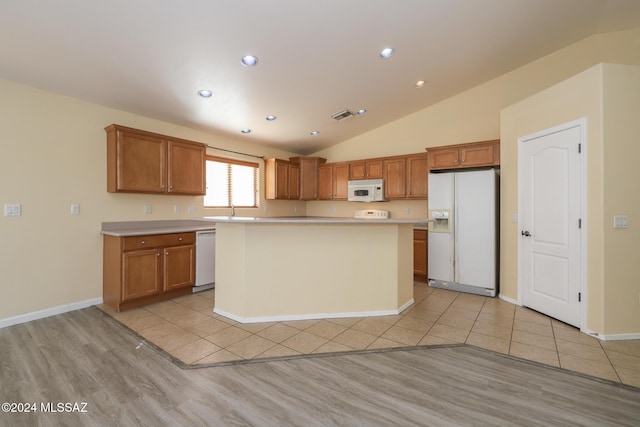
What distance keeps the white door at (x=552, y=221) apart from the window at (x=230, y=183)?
460cm

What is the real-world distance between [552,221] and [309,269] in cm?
287

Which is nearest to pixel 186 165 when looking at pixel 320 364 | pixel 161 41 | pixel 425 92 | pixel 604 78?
pixel 161 41

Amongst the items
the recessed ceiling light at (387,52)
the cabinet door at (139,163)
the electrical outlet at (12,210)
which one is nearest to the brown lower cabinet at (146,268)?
the cabinet door at (139,163)

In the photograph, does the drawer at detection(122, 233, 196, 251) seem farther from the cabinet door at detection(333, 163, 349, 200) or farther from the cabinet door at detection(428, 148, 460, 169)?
the cabinet door at detection(428, 148, 460, 169)

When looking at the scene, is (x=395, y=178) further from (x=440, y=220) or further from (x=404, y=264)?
(x=404, y=264)

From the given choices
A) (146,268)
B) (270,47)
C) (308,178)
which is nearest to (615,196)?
(270,47)

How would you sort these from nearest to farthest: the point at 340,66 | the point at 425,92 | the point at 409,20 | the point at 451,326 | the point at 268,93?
the point at 409,20 < the point at 451,326 < the point at 340,66 < the point at 268,93 < the point at 425,92

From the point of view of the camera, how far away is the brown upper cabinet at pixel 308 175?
6289mm

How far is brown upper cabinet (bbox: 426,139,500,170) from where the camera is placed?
4.09m

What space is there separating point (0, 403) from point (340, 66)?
13.5ft

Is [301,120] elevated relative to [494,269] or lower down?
elevated

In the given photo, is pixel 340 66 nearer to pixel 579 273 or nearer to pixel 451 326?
pixel 451 326

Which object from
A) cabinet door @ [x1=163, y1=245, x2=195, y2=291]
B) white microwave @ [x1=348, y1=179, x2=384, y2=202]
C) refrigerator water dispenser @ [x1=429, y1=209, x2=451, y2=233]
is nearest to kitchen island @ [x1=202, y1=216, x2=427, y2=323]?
cabinet door @ [x1=163, y1=245, x2=195, y2=291]

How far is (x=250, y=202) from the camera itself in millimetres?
5723
